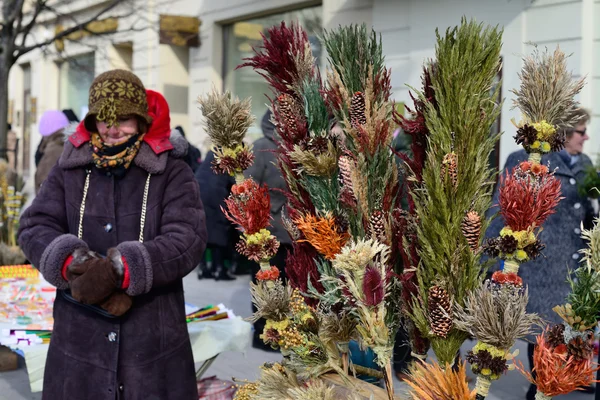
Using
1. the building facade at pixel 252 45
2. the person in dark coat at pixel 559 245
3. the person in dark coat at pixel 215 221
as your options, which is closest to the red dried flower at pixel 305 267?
the building facade at pixel 252 45

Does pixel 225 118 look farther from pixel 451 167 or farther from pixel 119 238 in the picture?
pixel 119 238

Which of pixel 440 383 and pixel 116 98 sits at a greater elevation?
pixel 116 98

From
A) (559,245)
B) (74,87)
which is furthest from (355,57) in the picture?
(74,87)

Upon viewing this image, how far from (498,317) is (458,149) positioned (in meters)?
0.35

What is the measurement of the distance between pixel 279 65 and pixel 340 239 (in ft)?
1.51

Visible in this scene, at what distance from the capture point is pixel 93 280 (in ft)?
A: 7.29

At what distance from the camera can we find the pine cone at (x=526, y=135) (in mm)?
Result: 1467

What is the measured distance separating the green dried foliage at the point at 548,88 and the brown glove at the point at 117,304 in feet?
4.85

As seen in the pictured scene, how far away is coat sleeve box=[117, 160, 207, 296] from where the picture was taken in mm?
2301

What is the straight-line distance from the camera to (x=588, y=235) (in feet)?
4.58

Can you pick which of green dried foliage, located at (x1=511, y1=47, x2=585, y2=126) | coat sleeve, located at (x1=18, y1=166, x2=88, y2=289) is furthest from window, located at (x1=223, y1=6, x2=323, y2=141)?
green dried foliage, located at (x1=511, y1=47, x2=585, y2=126)

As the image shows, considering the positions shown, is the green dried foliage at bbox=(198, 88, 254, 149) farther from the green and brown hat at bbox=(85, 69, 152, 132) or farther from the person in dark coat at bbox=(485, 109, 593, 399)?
the person in dark coat at bbox=(485, 109, 593, 399)

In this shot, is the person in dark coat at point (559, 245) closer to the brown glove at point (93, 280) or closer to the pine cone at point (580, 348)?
the brown glove at point (93, 280)

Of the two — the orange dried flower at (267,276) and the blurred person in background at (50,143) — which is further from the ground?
the blurred person in background at (50,143)
